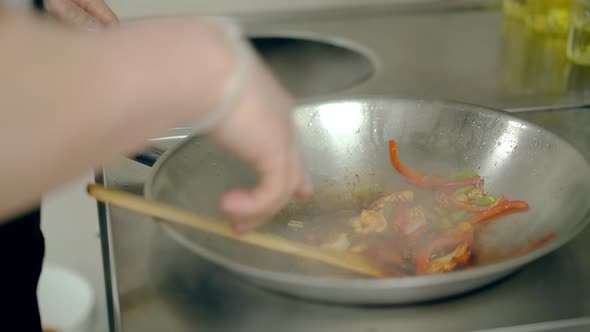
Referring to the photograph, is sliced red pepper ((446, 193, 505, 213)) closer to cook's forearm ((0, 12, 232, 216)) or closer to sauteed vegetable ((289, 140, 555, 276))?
sauteed vegetable ((289, 140, 555, 276))

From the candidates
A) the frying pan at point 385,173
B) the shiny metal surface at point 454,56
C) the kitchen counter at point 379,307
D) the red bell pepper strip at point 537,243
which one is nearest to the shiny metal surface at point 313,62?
the shiny metal surface at point 454,56

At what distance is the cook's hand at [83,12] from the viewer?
2.82 ft

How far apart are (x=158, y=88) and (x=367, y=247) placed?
34cm

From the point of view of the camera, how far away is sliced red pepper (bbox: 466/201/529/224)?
2.52 ft

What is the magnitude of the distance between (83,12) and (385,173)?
405mm

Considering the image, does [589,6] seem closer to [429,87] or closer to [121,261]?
[429,87]

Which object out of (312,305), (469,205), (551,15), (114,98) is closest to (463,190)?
(469,205)

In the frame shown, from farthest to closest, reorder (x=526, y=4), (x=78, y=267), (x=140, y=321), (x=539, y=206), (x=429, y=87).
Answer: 1. (x=78, y=267)
2. (x=526, y=4)
3. (x=429, y=87)
4. (x=539, y=206)
5. (x=140, y=321)

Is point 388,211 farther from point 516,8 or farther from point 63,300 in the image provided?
point 63,300

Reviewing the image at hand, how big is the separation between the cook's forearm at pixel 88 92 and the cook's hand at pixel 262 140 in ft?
0.07

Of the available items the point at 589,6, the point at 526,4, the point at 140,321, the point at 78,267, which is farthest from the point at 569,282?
the point at 78,267

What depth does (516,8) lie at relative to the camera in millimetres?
1414

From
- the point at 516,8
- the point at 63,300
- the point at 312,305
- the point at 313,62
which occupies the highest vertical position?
the point at 516,8

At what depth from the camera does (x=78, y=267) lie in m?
1.60
